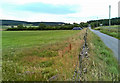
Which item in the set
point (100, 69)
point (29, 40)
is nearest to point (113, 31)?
point (29, 40)

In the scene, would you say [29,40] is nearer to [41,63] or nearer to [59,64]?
[41,63]

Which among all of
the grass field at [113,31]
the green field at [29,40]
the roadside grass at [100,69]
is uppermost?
the grass field at [113,31]

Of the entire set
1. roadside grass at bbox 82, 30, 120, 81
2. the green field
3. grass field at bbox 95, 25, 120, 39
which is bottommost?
the green field

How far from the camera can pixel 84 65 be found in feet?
12.4

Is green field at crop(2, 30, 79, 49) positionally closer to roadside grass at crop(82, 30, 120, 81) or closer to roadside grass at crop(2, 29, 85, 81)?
roadside grass at crop(2, 29, 85, 81)

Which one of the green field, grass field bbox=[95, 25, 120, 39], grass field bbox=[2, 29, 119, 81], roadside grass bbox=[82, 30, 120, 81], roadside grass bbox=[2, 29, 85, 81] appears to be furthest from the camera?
grass field bbox=[95, 25, 120, 39]

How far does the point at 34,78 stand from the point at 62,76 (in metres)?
0.88

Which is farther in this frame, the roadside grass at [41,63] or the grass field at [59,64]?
the roadside grass at [41,63]

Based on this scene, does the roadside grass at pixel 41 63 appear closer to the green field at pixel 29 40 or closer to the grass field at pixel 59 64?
the grass field at pixel 59 64

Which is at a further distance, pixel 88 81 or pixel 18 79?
pixel 18 79

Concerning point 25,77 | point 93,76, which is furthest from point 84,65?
point 25,77

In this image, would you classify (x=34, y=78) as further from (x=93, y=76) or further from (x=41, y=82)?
(x=93, y=76)

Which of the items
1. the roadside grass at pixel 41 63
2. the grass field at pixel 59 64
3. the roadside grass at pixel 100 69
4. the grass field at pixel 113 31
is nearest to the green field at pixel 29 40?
the roadside grass at pixel 41 63

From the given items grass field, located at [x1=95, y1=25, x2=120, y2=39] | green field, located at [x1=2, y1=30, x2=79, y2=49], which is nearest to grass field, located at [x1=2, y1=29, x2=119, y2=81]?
green field, located at [x1=2, y1=30, x2=79, y2=49]
